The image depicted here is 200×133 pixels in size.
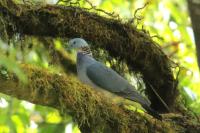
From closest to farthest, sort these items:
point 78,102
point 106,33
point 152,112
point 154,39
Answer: point 78,102
point 152,112
point 106,33
point 154,39

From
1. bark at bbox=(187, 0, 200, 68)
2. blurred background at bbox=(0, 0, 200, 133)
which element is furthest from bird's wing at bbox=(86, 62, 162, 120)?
bark at bbox=(187, 0, 200, 68)

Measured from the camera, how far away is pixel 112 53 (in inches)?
136

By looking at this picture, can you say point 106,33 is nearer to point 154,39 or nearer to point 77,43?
point 77,43

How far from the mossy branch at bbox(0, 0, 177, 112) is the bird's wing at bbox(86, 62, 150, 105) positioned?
0.20m

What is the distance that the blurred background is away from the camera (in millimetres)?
3568

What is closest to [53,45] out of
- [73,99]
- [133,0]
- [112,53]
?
[112,53]

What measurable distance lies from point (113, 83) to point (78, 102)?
511 millimetres

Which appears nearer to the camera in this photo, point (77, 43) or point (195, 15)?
point (195, 15)

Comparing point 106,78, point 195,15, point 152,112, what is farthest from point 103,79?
point 195,15

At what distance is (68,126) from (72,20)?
1.18 meters

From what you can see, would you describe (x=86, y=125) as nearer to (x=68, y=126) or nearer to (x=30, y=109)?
(x=68, y=126)

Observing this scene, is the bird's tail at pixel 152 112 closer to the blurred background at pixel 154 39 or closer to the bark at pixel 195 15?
the blurred background at pixel 154 39

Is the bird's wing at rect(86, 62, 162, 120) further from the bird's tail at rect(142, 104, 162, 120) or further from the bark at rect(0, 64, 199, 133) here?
the bark at rect(0, 64, 199, 133)

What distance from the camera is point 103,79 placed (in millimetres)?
3252
